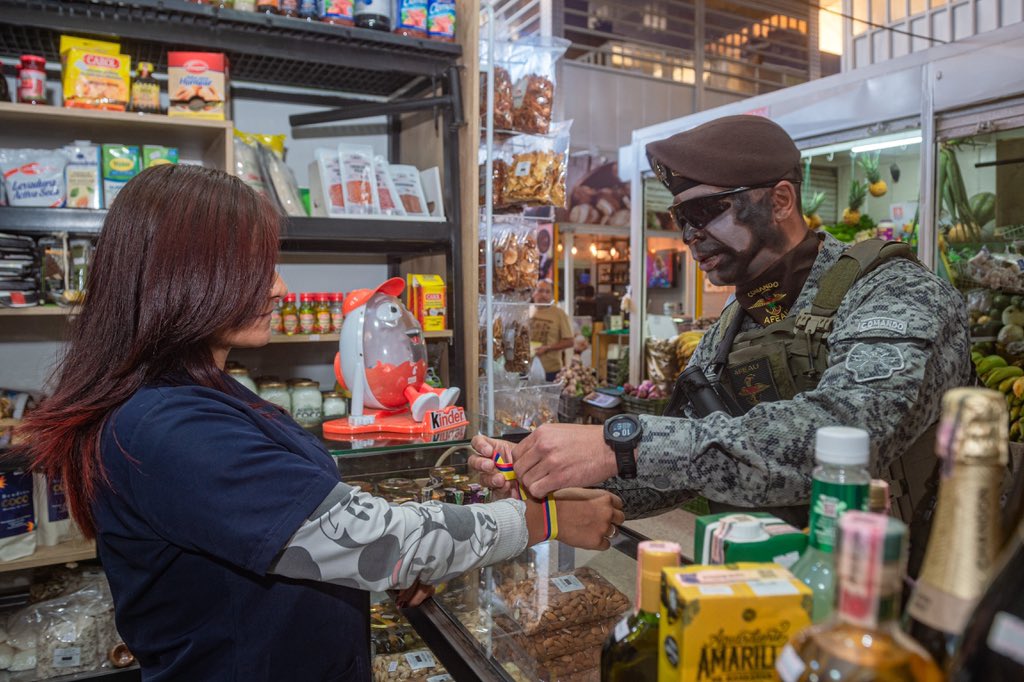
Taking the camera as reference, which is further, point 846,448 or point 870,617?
point 846,448

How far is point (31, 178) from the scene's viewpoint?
2.83 meters

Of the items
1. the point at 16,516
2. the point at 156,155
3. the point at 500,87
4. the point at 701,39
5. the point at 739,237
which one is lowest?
the point at 16,516

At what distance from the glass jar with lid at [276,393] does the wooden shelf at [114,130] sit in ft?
3.12

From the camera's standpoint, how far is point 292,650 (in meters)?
1.21

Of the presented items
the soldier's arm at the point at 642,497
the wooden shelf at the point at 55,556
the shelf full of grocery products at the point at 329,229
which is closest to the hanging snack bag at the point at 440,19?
the shelf full of grocery products at the point at 329,229

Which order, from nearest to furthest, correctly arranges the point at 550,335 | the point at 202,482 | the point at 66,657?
the point at 202,482 < the point at 66,657 < the point at 550,335

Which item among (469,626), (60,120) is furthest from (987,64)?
(60,120)

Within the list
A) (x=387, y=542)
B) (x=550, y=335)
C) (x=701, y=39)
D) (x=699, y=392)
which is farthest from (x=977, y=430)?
(x=701, y=39)

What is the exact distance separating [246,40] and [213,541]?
8.53 ft

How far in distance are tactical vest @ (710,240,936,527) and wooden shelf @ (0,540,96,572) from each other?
2.37m

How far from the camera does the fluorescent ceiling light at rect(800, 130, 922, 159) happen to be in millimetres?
4004

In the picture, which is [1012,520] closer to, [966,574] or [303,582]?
[966,574]

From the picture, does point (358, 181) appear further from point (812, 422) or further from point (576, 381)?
point (576, 381)

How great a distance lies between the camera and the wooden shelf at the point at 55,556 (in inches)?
105
